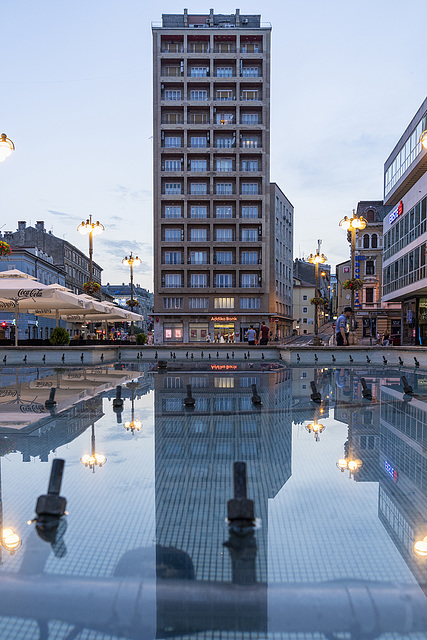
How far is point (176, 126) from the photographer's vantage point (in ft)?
191

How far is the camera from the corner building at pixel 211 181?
5853cm

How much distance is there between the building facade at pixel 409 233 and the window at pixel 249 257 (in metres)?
17.2

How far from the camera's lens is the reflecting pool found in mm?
2982

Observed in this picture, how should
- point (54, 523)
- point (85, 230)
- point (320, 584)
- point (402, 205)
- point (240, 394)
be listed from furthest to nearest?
point (402, 205) → point (85, 230) → point (240, 394) → point (54, 523) → point (320, 584)

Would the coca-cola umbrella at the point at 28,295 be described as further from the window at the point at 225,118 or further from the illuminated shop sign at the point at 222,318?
the window at the point at 225,118

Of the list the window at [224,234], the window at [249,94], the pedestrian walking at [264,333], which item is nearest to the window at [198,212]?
the window at [224,234]

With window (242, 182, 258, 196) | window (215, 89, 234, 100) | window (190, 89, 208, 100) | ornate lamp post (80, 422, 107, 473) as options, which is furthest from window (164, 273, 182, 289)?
ornate lamp post (80, 422, 107, 473)

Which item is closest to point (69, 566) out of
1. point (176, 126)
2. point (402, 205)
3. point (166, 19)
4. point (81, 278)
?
point (402, 205)

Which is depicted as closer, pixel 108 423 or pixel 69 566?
pixel 69 566

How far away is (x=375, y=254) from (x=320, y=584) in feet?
210

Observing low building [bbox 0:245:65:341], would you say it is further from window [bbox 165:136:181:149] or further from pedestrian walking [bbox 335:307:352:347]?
pedestrian walking [bbox 335:307:352:347]

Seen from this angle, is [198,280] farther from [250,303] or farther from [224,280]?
[250,303]

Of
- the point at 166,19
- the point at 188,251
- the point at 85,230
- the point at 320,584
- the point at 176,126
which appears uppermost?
the point at 166,19

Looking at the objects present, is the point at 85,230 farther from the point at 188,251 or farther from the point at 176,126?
the point at 176,126
